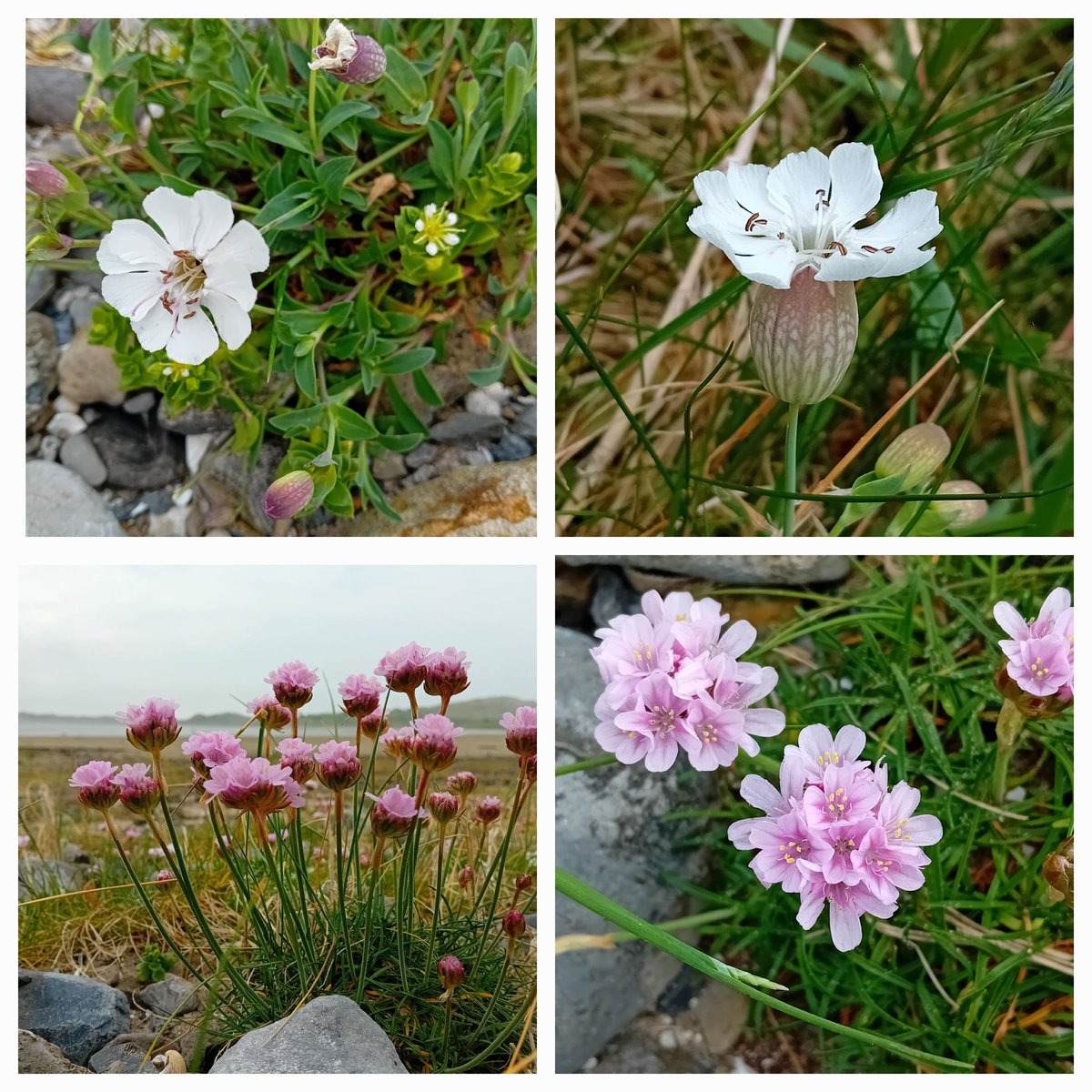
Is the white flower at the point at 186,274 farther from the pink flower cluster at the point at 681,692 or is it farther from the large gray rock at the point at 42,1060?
the large gray rock at the point at 42,1060

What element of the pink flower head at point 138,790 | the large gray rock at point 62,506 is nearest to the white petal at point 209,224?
the large gray rock at point 62,506

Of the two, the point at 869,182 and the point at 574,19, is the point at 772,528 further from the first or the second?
the point at 574,19

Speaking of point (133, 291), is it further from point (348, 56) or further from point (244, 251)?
point (348, 56)

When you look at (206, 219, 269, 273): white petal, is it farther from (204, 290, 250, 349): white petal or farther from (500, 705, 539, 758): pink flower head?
(500, 705, 539, 758): pink flower head

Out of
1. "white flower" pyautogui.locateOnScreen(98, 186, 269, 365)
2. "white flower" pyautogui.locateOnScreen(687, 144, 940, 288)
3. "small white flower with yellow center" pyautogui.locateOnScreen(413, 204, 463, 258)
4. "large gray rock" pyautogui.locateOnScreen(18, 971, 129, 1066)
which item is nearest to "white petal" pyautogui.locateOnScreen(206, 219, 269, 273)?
"white flower" pyautogui.locateOnScreen(98, 186, 269, 365)

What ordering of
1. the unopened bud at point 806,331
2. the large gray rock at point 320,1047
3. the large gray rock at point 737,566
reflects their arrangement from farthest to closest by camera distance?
the large gray rock at point 737,566 → the large gray rock at point 320,1047 → the unopened bud at point 806,331
